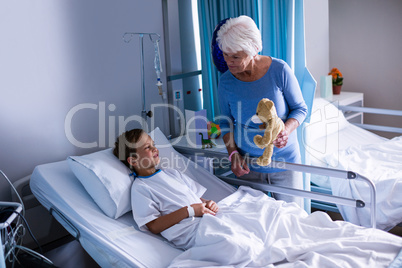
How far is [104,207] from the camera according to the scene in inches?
76.4

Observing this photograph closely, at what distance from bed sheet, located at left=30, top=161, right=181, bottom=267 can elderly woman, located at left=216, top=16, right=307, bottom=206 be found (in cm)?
59

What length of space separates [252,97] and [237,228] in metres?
0.63

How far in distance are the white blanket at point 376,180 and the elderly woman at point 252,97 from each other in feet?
1.51

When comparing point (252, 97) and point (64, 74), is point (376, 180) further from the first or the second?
point (64, 74)

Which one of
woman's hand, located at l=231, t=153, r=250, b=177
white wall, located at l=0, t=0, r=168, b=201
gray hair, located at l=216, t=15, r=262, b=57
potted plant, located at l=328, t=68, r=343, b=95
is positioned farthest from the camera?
potted plant, located at l=328, t=68, r=343, b=95

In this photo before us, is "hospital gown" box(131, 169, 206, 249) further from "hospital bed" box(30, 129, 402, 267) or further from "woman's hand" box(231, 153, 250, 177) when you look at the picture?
"woman's hand" box(231, 153, 250, 177)

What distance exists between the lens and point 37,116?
2326mm

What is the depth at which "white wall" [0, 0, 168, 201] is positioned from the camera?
2205 millimetres

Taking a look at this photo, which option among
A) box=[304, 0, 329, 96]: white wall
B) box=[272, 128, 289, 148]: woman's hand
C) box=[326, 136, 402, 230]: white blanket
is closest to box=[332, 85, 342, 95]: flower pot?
box=[304, 0, 329, 96]: white wall

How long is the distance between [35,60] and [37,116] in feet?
1.05

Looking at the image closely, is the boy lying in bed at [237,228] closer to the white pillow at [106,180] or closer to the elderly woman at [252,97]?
the white pillow at [106,180]

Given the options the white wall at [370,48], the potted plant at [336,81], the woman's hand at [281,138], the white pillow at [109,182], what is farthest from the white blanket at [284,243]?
the white wall at [370,48]

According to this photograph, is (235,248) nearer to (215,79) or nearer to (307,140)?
(307,140)

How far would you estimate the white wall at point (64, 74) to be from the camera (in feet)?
7.23
